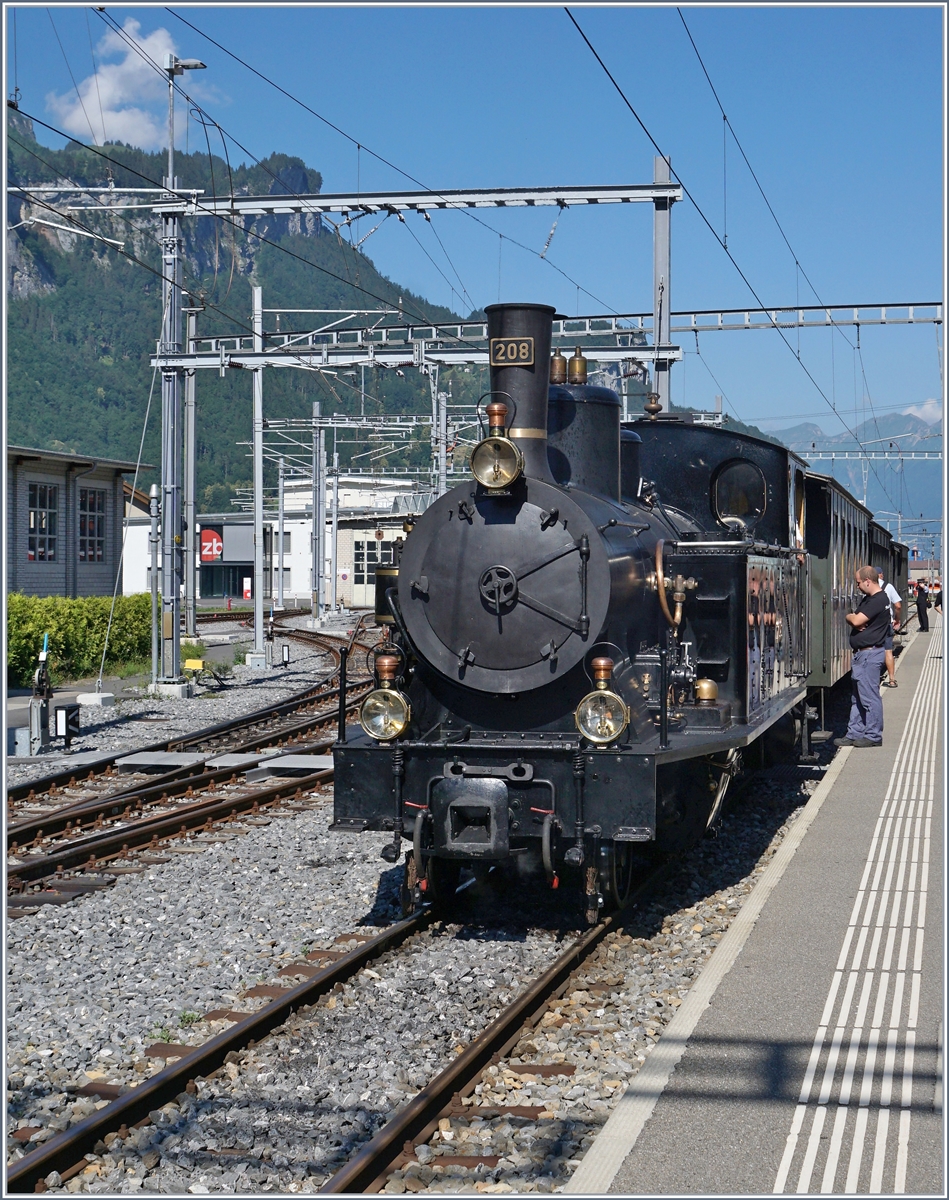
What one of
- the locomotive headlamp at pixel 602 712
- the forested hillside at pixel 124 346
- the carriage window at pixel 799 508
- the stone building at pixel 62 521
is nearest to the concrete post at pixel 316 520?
the stone building at pixel 62 521

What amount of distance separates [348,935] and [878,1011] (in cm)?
288

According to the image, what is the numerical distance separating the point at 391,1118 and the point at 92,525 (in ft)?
82.8

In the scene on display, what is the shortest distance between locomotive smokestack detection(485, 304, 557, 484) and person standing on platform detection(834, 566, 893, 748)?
21.7 ft

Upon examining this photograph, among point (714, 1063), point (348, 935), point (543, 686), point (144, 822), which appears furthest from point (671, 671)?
point (144, 822)

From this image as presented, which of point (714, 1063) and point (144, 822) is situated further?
point (144, 822)

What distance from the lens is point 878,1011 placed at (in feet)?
18.5

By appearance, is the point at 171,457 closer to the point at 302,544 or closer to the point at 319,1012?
the point at 319,1012

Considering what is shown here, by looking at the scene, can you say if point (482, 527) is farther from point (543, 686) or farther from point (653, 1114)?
point (653, 1114)

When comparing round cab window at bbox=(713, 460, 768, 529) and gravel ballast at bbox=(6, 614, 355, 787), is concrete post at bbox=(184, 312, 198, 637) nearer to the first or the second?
gravel ballast at bbox=(6, 614, 355, 787)

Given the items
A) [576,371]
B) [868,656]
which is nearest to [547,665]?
[576,371]

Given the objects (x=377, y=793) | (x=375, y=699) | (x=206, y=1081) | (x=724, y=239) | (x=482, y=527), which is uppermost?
(x=724, y=239)

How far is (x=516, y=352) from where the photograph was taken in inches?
285

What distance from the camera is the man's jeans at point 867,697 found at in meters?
13.5

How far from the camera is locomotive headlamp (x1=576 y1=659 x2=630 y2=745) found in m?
6.71
